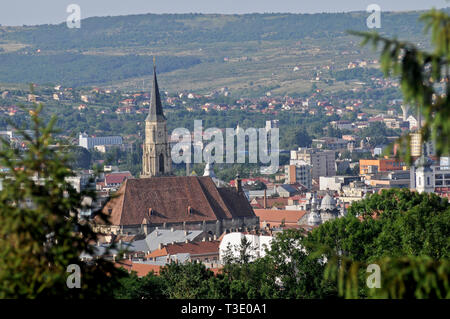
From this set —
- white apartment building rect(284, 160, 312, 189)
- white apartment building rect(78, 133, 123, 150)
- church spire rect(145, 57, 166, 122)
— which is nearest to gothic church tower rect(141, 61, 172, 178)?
church spire rect(145, 57, 166, 122)

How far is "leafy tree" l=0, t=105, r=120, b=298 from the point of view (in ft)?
42.2

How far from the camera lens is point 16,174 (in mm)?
13250

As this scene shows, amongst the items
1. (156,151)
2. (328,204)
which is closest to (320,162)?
(156,151)

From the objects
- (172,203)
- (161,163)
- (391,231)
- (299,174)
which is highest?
(391,231)

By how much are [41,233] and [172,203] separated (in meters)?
51.5

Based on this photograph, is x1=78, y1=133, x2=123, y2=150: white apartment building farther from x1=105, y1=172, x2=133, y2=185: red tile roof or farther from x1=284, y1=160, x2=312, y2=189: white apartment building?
x1=105, y1=172, x2=133, y2=185: red tile roof

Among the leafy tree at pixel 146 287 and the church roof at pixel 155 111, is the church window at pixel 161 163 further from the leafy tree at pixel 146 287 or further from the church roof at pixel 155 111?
the leafy tree at pixel 146 287

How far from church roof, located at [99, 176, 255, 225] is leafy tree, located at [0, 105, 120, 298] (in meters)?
49.6

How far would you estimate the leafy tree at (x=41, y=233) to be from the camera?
12.9 meters

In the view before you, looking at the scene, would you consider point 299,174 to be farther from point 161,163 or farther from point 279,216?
point 161,163

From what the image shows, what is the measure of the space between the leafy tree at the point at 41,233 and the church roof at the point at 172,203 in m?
49.6

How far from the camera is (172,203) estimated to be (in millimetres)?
64688

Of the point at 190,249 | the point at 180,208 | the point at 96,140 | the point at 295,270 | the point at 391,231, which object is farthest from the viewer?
the point at 96,140
